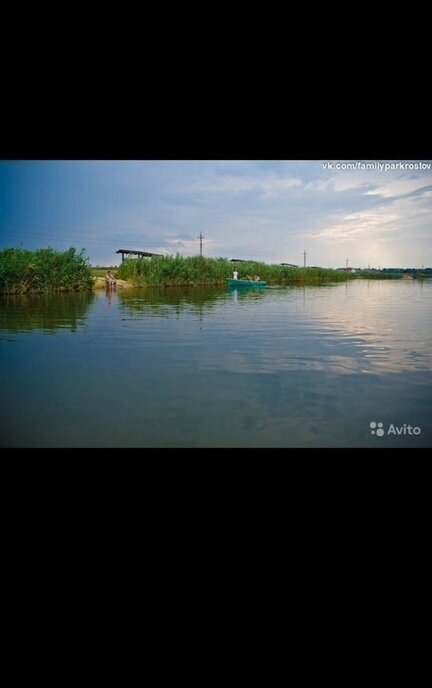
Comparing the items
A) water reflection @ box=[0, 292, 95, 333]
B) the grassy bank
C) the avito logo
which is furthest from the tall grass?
the avito logo

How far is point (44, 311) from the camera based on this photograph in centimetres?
311

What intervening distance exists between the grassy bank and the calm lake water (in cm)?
30

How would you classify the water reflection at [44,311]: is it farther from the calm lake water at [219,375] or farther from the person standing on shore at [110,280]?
the person standing on shore at [110,280]

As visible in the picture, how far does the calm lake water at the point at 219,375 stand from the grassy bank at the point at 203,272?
30cm

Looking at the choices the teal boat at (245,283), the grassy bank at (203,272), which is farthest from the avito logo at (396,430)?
the teal boat at (245,283)

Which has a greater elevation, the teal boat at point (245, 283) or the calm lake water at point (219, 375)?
the teal boat at point (245, 283)

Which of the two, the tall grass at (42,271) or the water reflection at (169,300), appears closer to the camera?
the tall grass at (42,271)

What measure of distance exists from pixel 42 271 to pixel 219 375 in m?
1.48

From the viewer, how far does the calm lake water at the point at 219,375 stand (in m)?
2.44
